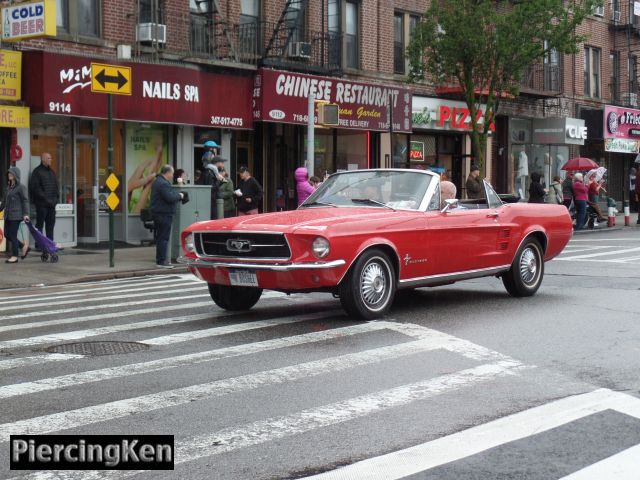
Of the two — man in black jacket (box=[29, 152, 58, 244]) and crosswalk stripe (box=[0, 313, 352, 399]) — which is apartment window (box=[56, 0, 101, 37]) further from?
crosswalk stripe (box=[0, 313, 352, 399])

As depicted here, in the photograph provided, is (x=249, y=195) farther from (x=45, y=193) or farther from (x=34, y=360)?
(x=34, y=360)

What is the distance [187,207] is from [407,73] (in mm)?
13843

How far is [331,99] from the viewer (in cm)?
2680

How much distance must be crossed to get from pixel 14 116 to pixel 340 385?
14.5 meters

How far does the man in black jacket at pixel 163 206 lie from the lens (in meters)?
17.6

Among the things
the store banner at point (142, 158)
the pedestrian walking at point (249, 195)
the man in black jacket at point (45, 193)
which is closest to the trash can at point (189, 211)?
the pedestrian walking at point (249, 195)

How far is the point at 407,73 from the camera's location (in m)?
31.1

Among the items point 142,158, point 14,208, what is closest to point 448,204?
point 14,208

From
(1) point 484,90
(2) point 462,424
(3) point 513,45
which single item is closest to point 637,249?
(3) point 513,45

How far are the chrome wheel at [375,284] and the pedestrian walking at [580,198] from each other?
71.1 feet

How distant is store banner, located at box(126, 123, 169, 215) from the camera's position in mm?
22969

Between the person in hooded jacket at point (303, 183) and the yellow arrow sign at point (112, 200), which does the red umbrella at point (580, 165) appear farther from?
the yellow arrow sign at point (112, 200)

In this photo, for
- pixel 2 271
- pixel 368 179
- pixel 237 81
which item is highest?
pixel 237 81

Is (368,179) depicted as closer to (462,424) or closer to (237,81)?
Result: (462,424)
